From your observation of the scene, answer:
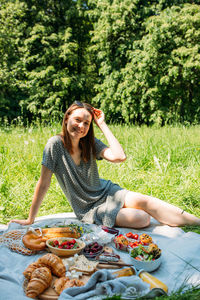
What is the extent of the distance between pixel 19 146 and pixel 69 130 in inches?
114

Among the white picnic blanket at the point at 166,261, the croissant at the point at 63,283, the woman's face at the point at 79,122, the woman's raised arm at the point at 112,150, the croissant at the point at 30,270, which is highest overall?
the woman's face at the point at 79,122

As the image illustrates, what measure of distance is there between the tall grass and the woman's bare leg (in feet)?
2.61

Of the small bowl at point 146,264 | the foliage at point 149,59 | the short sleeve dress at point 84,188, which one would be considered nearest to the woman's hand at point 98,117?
the short sleeve dress at point 84,188

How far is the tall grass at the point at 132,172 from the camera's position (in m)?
4.01

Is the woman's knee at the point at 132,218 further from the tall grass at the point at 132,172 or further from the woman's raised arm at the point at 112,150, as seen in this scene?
the tall grass at the point at 132,172

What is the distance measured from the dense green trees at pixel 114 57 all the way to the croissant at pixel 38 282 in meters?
11.8

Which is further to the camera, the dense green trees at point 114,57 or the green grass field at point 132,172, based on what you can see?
the dense green trees at point 114,57

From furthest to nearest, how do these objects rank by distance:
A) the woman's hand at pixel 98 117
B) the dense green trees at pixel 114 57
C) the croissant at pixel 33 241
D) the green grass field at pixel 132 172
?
1. the dense green trees at pixel 114 57
2. the green grass field at pixel 132 172
3. the woman's hand at pixel 98 117
4. the croissant at pixel 33 241

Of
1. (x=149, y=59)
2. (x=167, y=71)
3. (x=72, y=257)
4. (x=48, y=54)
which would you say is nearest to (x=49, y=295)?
(x=72, y=257)

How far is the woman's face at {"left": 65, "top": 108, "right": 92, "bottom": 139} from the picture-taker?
285 centimetres

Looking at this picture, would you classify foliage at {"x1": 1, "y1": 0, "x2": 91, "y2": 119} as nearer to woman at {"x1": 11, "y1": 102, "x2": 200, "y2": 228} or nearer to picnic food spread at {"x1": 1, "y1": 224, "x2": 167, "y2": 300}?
woman at {"x1": 11, "y1": 102, "x2": 200, "y2": 228}

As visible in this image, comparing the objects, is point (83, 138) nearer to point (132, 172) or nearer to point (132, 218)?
point (132, 218)

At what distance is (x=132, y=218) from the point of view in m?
2.93

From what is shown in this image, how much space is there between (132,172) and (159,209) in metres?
1.89
